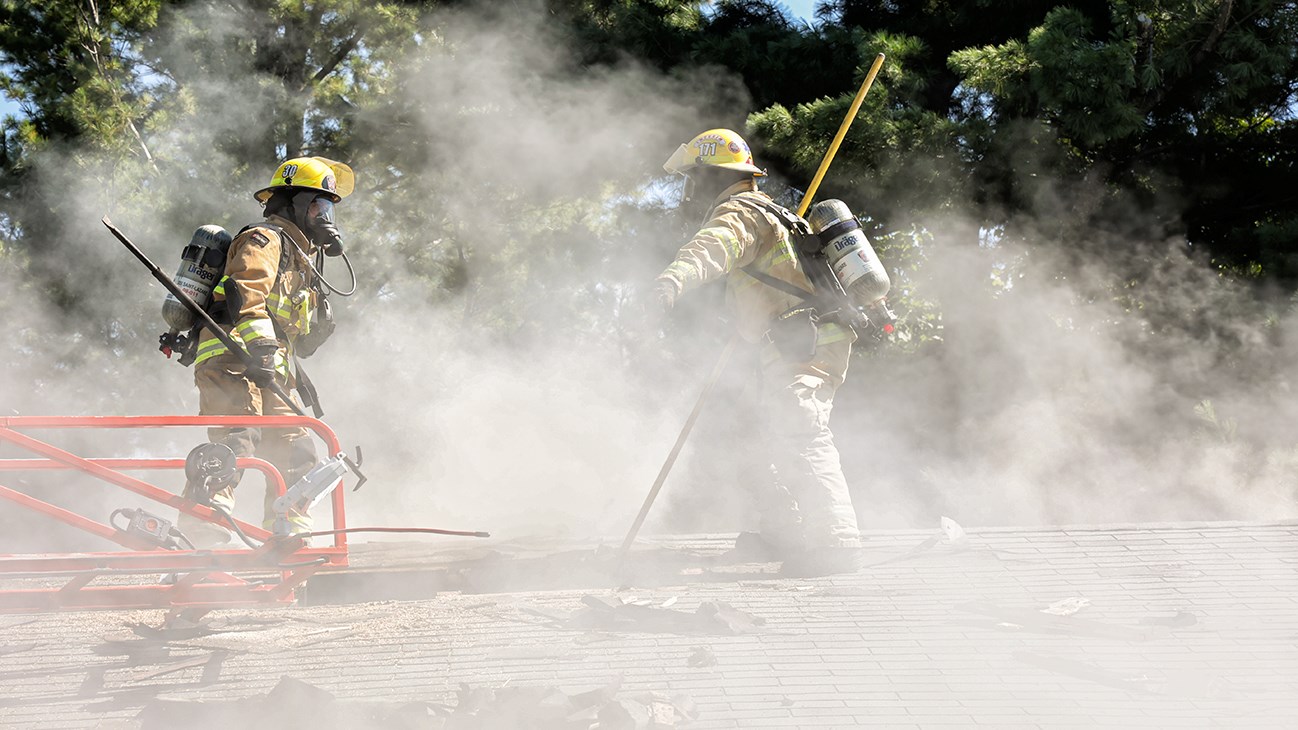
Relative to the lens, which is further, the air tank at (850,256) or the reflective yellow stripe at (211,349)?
the reflective yellow stripe at (211,349)

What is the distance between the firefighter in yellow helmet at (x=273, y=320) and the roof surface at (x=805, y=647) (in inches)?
46.6

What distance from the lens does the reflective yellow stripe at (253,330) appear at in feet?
16.6

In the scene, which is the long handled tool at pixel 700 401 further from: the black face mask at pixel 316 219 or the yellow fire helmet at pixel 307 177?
the yellow fire helmet at pixel 307 177

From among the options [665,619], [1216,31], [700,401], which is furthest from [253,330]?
[1216,31]

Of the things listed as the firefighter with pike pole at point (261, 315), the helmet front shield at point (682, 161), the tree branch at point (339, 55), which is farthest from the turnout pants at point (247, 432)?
the tree branch at point (339, 55)

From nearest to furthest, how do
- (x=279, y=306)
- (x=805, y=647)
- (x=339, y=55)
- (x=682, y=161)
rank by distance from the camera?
(x=805, y=647), (x=682, y=161), (x=279, y=306), (x=339, y=55)

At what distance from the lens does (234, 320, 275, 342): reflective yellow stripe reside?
5.07 metres

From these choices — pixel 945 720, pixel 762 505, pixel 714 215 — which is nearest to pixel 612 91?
pixel 714 215

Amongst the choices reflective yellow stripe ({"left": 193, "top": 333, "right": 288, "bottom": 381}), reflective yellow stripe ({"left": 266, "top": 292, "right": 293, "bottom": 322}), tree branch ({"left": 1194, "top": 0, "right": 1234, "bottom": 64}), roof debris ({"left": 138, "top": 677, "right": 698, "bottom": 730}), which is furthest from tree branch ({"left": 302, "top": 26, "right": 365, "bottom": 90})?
roof debris ({"left": 138, "top": 677, "right": 698, "bottom": 730})

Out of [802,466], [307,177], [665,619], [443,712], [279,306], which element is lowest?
[665,619]

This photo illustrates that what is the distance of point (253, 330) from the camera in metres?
5.08

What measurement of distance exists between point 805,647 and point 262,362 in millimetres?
2845

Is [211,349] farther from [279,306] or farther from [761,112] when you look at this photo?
[761,112]

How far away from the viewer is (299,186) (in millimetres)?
5605
